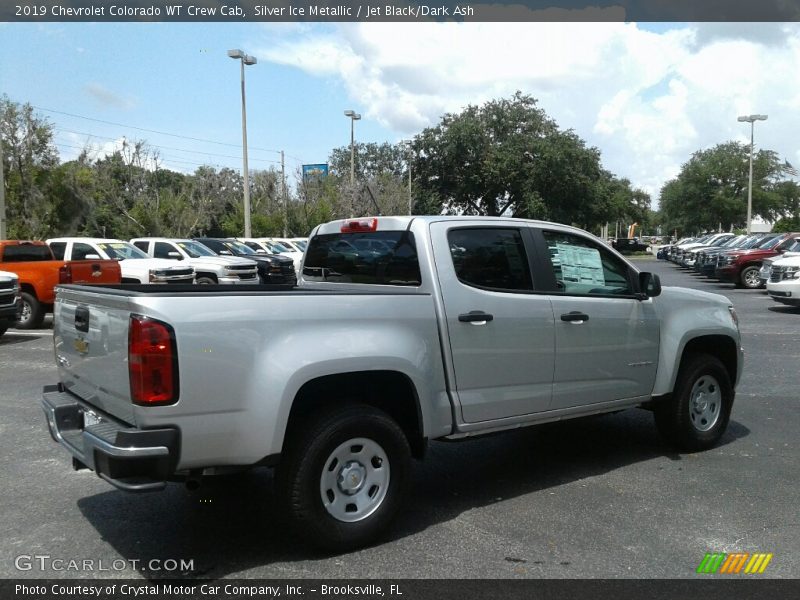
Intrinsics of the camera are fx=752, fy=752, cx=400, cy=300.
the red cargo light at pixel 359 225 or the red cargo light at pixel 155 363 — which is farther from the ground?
the red cargo light at pixel 359 225

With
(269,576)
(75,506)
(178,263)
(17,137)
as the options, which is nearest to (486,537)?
(269,576)

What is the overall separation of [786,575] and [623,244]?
77.4 meters

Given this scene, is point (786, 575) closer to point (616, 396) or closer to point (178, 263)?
point (616, 396)

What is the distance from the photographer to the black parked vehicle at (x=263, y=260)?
23422mm

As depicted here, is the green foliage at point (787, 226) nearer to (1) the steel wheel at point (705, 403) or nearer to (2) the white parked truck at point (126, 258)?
(2) the white parked truck at point (126, 258)

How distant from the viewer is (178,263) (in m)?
18.9

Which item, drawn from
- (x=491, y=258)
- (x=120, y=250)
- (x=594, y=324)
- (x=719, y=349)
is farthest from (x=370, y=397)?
(x=120, y=250)

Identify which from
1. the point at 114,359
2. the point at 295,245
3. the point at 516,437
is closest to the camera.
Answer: the point at 114,359

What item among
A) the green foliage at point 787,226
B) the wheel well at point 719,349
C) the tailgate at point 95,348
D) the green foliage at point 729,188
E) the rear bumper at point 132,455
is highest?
the green foliage at point 729,188

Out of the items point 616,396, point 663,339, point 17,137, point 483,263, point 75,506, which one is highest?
point 17,137

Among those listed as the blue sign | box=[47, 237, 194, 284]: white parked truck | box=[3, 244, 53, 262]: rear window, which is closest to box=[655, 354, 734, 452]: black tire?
box=[3, 244, 53, 262]: rear window

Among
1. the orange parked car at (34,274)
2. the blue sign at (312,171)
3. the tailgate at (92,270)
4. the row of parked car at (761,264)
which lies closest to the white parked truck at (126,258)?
the orange parked car at (34,274)

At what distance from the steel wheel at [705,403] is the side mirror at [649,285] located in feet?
3.11

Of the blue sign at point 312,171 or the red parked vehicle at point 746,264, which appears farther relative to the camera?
the blue sign at point 312,171
